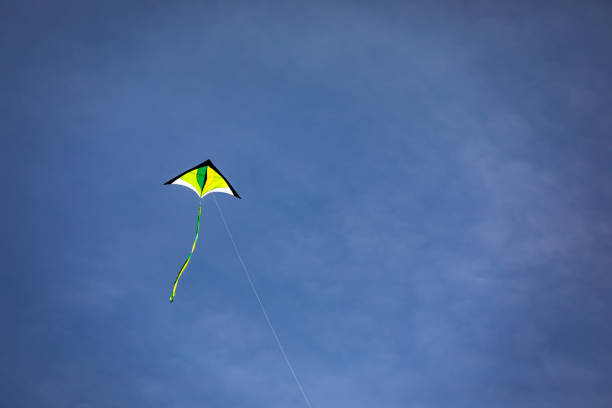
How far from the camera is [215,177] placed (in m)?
22.1

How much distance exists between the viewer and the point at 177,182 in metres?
22.2

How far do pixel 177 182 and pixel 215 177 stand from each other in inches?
65.8
